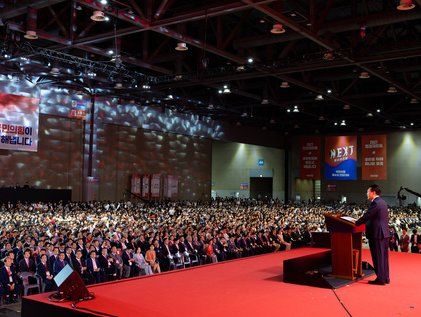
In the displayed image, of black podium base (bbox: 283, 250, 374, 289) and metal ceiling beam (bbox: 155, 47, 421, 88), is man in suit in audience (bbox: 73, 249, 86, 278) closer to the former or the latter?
black podium base (bbox: 283, 250, 374, 289)

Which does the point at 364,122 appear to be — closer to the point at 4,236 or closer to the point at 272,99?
the point at 272,99

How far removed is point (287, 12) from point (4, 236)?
981 centimetres

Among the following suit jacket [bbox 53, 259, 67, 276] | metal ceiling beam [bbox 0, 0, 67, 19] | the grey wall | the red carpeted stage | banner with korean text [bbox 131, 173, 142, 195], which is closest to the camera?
the red carpeted stage

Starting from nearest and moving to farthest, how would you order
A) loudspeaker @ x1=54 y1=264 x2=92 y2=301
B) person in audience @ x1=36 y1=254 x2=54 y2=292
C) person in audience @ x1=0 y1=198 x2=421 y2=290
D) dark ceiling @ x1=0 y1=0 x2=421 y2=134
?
loudspeaker @ x1=54 y1=264 x2=92 y2=301, person in audience @ x1=36 y1=254 x2=54 y2=292, person in audience @ x1=0 y1=198 x2=421 y2=290, dark ceiling @ x1=0 y1=0 x2=421 y2=134

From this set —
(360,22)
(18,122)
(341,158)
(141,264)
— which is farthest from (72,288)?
(341,158)

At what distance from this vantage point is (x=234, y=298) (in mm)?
6188

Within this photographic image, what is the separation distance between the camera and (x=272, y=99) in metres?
27.4

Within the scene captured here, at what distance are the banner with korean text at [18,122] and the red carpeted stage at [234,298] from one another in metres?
18.1

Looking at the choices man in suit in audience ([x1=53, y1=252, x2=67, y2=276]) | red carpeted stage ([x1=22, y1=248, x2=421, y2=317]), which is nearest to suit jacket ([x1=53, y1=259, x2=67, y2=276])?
man in suit in audience ([x1=53, y1=252, x2=67, y2=276])

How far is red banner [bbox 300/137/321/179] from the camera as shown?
3428 centimetres

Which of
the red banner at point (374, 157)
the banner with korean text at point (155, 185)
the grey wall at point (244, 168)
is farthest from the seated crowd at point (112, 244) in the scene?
the grey wall at point (244, 168)

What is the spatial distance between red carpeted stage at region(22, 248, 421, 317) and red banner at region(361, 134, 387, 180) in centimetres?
2279

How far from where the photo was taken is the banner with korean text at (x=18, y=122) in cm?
2311

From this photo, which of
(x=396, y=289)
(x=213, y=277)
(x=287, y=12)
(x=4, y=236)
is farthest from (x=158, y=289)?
(x=287, y=12)
